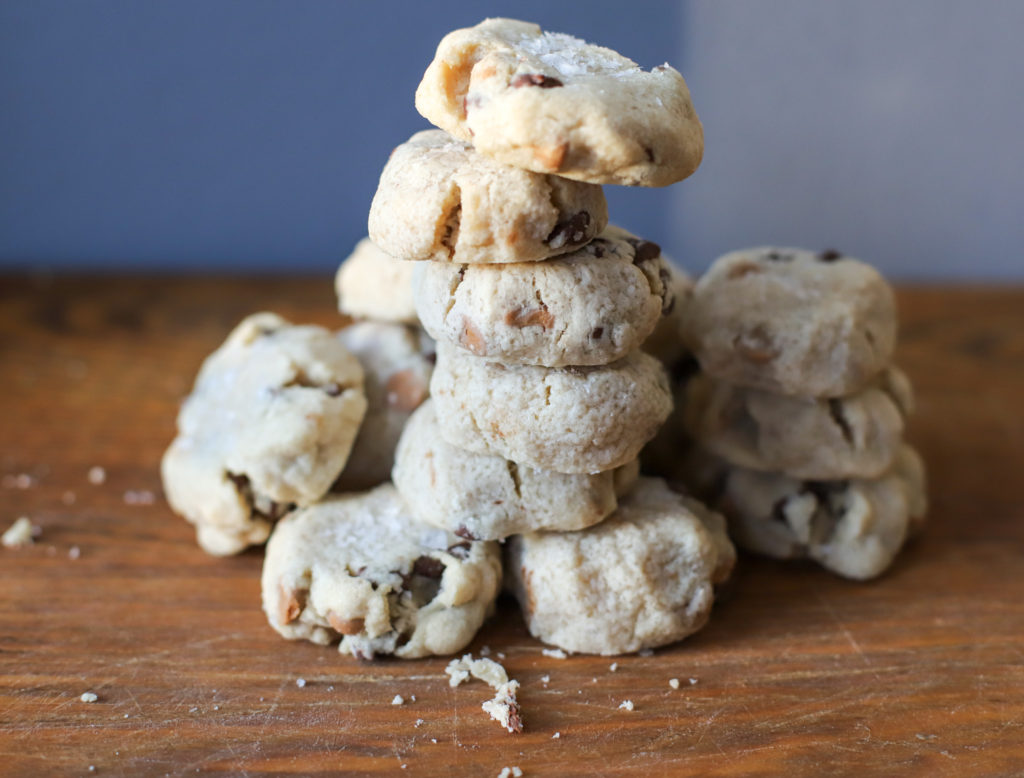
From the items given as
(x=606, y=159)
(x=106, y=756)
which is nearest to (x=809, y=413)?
(x=606, y=159)

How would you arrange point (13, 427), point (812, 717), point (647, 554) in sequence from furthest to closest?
point (13, 427) < point (647, 554) < point (812, 717)

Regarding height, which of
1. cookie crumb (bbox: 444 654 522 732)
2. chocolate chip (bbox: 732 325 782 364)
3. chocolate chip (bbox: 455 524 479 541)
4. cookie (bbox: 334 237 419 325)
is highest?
chocolate chip (bbox: 732 325 782 364)

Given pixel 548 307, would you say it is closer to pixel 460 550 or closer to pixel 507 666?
pixel 460 550

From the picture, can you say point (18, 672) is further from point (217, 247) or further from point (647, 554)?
point (217, 247)

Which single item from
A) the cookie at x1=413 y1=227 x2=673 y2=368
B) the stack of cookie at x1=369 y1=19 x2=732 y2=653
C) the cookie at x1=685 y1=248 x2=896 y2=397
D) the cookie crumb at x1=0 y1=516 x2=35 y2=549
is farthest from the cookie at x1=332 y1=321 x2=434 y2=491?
the cookie crumb at x1=0 y1=516 x2=35 y2=549

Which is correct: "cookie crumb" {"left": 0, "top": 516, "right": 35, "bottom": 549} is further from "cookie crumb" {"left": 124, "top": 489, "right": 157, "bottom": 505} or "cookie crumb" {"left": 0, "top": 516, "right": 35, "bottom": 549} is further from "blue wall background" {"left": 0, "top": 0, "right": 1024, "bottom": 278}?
"blue wall background" {"left": 0, "top": 0, "right": 1024, "bottom": 278}

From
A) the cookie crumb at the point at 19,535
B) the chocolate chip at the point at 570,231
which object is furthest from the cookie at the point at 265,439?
the chocolate chip at the point at 570,231

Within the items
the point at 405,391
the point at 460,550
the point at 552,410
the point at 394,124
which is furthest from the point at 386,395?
the point at 394,124
